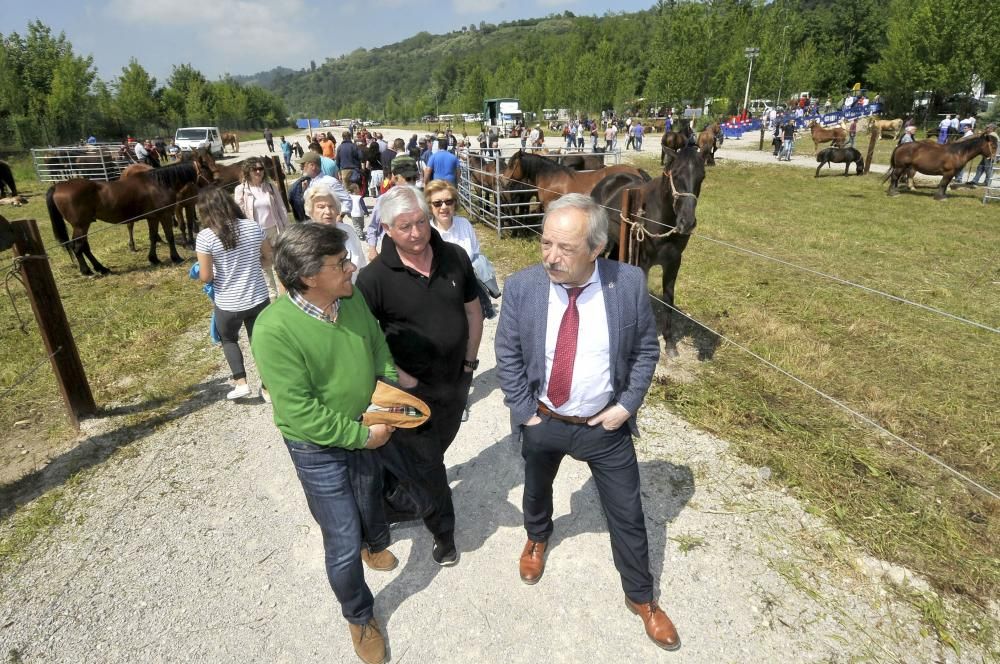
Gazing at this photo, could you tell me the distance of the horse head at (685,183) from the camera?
4.48 metres

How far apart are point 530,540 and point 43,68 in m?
47.4

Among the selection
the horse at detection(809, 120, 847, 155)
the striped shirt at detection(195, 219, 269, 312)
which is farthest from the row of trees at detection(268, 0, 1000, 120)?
the striped shirt at detection(195, 219, 269, 312)


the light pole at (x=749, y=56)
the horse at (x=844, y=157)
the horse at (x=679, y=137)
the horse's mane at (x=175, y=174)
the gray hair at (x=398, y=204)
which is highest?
the light pole at (x=749, y=56)

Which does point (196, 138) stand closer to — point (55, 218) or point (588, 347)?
point (55, 218)

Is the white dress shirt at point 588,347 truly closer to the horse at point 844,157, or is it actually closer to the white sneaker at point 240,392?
the white sneaker at point 240,392

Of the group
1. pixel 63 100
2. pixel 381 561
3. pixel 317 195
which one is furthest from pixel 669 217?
pixel 63 100

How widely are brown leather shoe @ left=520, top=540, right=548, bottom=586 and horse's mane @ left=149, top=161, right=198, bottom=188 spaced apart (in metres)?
10.4

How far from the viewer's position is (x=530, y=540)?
8.73 ft

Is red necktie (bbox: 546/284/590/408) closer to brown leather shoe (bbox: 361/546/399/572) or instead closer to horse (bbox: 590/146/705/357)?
brown leather shoe (bbox: 361/546/399/572)

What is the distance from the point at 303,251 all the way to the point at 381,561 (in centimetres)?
181

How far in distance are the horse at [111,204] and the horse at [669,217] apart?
25.7 feet

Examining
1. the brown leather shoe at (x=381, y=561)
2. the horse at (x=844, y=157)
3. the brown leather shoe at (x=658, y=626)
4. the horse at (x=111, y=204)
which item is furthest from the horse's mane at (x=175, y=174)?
the horse at (x=844, y=157)

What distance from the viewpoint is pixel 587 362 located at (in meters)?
2.07

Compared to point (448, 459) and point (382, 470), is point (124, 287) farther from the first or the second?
point (382, 470)
